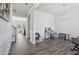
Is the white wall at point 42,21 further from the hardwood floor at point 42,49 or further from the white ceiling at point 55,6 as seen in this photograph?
the hardwood floor at point 42,49

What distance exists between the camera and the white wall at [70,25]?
763 centimetres

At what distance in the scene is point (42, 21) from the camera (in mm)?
7699

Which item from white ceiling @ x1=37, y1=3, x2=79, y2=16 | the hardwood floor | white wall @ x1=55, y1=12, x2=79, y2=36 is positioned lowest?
the hardwood floor

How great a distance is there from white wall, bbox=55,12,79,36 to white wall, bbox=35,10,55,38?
755mm

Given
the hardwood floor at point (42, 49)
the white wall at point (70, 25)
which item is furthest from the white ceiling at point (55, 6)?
the hardwood floor at point (42, 49)

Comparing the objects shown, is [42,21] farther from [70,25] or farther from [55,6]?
[70,25]

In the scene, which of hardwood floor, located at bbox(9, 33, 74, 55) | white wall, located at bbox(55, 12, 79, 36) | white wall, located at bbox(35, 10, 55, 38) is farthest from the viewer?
white wall, located at bbox(55, 12, 79, 36)

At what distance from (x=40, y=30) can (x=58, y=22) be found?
7.38 feet

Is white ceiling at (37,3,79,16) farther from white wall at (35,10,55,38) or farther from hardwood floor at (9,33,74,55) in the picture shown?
hardwood floor at (9,33,74,55)

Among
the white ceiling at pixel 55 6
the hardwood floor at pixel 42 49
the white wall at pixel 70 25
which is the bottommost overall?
the hardwood floor at pixel 42 49

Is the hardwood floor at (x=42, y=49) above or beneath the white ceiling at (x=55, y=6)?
beneath

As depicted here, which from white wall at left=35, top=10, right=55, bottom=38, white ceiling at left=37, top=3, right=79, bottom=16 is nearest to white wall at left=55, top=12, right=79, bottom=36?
white ceiling at left=37, top=3, right=79, bottom=16

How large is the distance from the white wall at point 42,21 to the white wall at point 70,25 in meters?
0.76

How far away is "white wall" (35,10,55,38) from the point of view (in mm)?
7223
